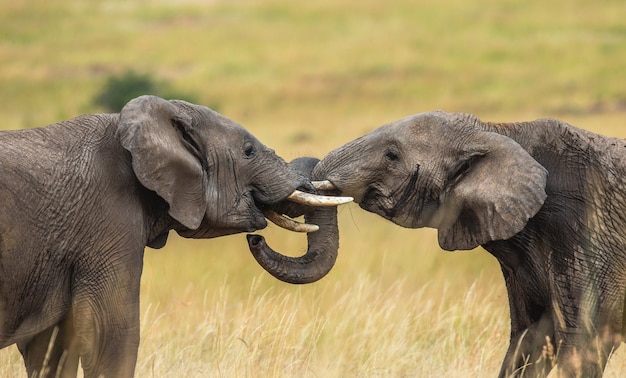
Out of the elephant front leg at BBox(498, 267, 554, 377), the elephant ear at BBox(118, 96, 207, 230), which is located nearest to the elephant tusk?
the elephant ear at BBox(118, 96, 207, 230)

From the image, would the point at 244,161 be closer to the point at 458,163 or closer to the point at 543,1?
the point at 458,163

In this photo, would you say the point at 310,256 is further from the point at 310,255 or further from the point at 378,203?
the point at 378,203

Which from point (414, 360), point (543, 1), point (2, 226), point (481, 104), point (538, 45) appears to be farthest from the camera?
point (543, 1)

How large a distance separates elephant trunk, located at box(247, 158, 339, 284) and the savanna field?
63 centimetres

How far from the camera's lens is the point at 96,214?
6.71 m

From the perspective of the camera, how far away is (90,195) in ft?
22.1

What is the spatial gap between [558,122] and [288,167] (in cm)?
173

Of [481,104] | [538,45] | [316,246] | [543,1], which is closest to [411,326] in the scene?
[316,246]

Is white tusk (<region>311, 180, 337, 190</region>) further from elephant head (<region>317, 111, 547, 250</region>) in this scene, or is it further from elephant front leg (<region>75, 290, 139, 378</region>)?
elephant front leg (<region>75, 290, 139, 378</region>)

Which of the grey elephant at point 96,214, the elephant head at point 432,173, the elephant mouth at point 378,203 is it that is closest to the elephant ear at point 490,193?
the elephant head at point 432,173

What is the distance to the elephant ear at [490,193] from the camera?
7164mm

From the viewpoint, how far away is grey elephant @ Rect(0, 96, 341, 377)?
6523 millimetres

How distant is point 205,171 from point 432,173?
146 cm

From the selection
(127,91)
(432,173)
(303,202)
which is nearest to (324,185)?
(303,202)
